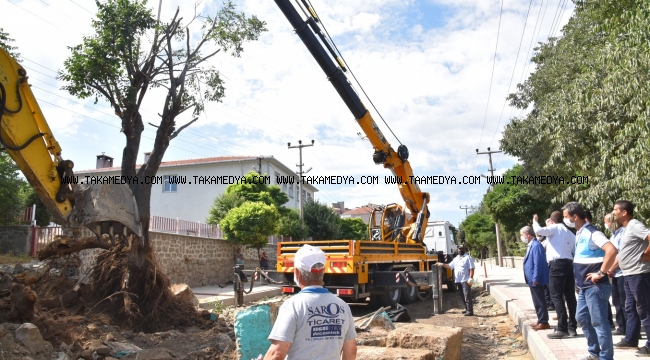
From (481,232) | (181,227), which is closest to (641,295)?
(181,227)

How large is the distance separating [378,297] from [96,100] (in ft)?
29.5

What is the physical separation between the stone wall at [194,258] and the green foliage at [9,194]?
18.5ft

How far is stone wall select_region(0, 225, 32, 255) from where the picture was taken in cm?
1321

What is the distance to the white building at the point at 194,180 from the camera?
3669cm

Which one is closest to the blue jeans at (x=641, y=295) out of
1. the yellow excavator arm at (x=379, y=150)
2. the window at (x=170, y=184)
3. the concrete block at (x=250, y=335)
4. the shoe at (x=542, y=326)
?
the shoe at (x=542, y=326)

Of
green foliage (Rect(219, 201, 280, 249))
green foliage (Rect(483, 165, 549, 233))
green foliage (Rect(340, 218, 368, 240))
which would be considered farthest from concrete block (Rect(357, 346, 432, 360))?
green foliage (Rect(340, 218, 368, 240))

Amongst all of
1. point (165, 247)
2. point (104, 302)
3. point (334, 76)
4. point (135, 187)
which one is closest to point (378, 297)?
point (334, 76)

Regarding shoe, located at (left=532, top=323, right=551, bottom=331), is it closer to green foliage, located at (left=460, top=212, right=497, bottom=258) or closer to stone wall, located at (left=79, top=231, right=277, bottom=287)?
stone wall, located at (left=79, top=231, right=277, bottom=287)

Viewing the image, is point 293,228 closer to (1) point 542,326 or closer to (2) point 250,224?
(2) point 250,224

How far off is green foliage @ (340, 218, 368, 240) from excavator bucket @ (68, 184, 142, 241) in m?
32.6

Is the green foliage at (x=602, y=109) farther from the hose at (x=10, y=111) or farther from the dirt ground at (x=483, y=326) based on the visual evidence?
the hose at (x=10, y=111)

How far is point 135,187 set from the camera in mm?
12891

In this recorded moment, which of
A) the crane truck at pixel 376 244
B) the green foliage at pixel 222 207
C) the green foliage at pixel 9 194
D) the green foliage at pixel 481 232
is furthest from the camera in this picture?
the green foliage at pixel 481 232

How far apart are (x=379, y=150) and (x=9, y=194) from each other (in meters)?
12.9
